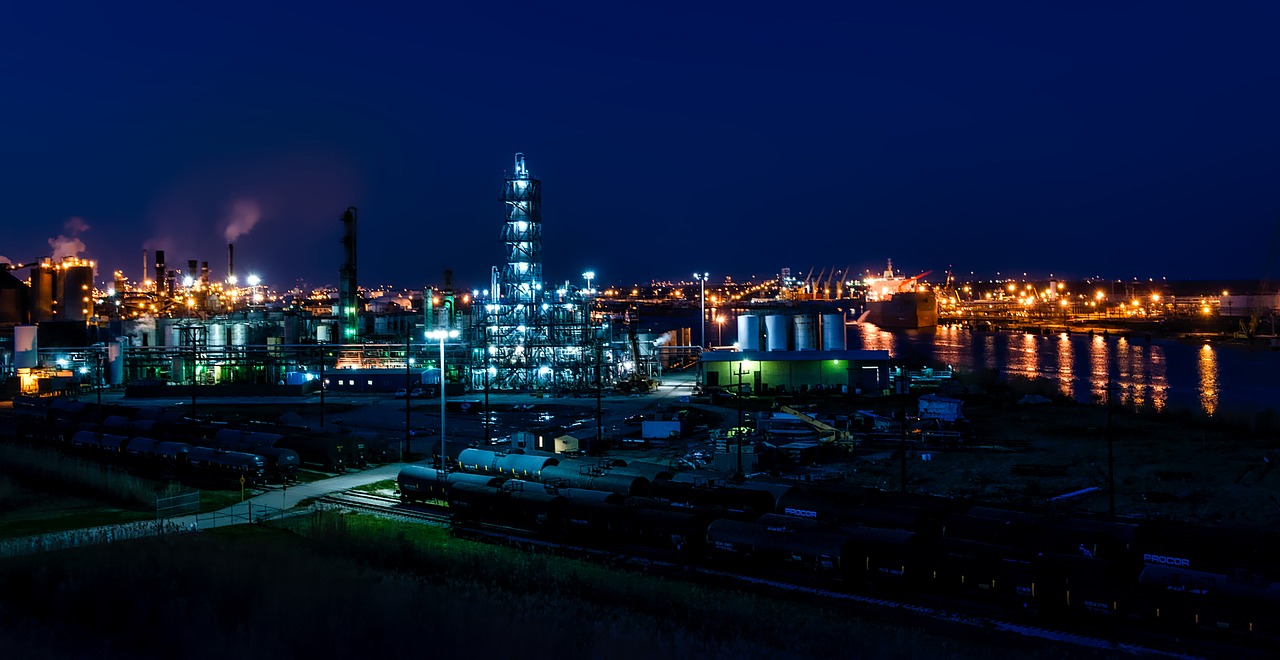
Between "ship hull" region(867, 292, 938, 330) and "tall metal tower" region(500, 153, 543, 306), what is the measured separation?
106 m

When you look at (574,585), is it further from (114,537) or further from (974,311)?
(974,311)

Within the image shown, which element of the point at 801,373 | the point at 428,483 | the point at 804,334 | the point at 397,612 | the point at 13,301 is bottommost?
the point at 397,612

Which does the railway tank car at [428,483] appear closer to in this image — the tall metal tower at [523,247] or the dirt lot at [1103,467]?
the dirt lot at [1103,467]

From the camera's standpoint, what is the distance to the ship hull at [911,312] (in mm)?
147375

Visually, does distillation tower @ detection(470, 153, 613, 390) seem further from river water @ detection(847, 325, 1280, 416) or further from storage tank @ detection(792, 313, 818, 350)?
river water @ detection(847, 325, 1280, 416)

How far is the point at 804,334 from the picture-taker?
5812 centimetres

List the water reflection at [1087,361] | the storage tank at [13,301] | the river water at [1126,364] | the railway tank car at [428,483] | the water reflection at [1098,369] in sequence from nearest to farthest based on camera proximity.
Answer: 1. the railway tank car at [428,483]
2. the river water at [1126,364]
3. the water reflection at [1098,369]
4. the water reflection at [1087,361]
5. the storage tank at [13,301]

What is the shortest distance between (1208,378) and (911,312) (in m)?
84.8

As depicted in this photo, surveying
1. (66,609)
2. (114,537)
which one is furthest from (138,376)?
(66,609)

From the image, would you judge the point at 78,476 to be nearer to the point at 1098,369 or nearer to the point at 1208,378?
the point at 1208,378

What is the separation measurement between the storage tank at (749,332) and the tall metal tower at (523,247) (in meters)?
13.8

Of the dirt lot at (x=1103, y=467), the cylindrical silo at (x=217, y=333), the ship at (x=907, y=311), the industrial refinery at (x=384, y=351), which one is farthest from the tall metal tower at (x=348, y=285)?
the ship at (x=907, y=311)

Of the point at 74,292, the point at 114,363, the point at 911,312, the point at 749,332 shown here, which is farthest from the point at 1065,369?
the point at 74,292

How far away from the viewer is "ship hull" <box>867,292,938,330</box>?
484 feet
